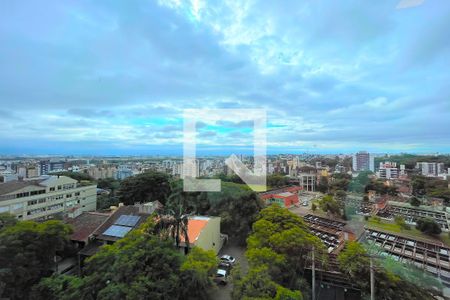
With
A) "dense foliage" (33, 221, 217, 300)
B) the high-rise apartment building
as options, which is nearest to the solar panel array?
"dense foliage" (33, 221, 217, 300)

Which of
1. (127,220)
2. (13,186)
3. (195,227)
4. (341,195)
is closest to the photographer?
(195,227)

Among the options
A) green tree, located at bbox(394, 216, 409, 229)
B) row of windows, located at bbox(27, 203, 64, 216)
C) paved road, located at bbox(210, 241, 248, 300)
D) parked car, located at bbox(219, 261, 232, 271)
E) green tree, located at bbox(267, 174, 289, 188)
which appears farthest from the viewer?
green tree, located at bbox(267, 174, 289, 188)

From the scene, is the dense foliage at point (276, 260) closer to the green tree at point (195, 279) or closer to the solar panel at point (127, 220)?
the green tree at point (195, 279)

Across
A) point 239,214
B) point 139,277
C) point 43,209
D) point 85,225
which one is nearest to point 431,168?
point 239,214

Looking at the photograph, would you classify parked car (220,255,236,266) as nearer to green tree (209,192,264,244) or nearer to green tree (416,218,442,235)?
green tree (209,192,264,244)

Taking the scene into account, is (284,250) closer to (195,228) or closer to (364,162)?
(195,228)

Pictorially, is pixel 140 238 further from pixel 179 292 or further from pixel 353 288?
pixel 353 288
